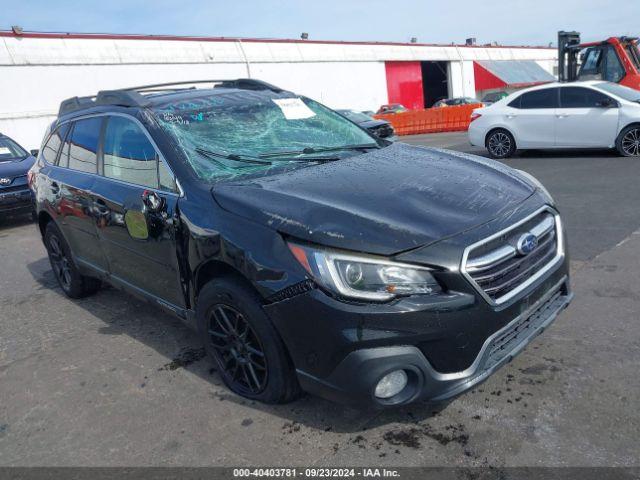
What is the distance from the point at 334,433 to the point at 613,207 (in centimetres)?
535

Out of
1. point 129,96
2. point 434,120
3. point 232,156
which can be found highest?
point 129,96

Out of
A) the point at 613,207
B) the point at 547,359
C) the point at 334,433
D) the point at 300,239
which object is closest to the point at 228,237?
the point at 300,239

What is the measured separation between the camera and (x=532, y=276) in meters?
2.75

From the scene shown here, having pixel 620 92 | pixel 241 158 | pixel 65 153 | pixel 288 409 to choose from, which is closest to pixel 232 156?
pixel 241 158

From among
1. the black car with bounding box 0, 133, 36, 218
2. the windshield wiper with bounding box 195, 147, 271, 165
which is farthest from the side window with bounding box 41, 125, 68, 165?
the black car with bounding box 0, 133, 36, 218

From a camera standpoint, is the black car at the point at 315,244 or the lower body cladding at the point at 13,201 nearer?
the black car at the point at 315,244

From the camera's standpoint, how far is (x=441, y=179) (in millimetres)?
3102

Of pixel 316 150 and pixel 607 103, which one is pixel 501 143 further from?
pixel 316 150

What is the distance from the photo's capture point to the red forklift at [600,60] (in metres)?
14.2

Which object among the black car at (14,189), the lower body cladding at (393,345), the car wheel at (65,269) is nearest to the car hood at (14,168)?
the black car at (14,189)

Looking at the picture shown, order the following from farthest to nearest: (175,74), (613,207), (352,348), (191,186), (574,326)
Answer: (175,74) < (613,207) < (574,326) < (191,186) < (352,348)

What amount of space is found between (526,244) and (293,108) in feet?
7.12

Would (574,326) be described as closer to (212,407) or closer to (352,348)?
(352,348)

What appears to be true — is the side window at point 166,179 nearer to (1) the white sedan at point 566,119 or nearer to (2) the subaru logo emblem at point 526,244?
(2) the subaru logo emblem at point 526,244
